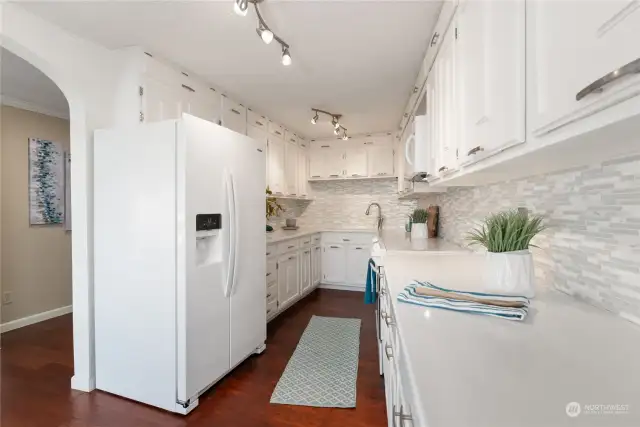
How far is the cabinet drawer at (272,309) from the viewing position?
10.5ft

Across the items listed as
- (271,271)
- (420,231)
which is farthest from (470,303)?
(271,271)

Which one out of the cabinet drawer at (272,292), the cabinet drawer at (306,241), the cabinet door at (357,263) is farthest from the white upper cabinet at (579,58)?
the cabinet door at (357,263)

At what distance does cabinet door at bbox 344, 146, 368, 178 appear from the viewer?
471 cm

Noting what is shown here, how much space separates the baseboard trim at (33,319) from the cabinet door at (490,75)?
438 centimetres

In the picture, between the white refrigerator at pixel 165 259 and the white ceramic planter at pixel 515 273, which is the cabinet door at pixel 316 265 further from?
the white ceramic planter at pixel 515 273

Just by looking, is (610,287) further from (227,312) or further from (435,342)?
(227,312)

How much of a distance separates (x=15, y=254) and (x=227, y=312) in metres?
2.79

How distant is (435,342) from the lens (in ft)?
2.30

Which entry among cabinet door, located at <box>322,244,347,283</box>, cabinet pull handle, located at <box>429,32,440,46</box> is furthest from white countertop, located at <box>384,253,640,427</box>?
cabinet door, located at <box>322,244,347,283</box>

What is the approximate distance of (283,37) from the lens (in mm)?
2035

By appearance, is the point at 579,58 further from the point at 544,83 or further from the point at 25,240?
the point at 25,240

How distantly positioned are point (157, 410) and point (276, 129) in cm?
325

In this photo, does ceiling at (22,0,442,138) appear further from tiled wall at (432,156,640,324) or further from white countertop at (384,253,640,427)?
Result: white countertop at (384,253,640,427)

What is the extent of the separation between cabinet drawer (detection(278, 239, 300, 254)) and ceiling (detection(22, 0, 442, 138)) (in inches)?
64.2
